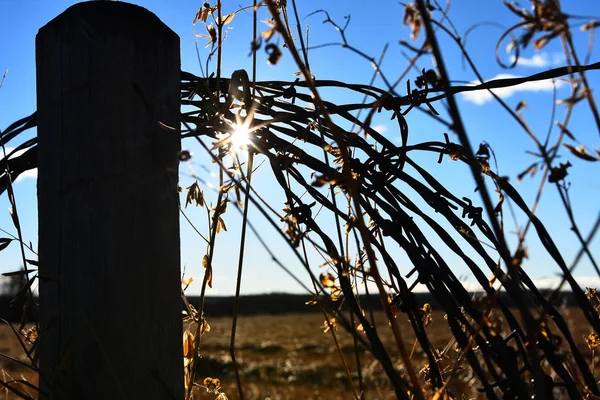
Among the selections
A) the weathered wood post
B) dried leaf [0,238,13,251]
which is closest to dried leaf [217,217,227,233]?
the weathered wood post

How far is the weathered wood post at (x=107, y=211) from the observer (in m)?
1.12

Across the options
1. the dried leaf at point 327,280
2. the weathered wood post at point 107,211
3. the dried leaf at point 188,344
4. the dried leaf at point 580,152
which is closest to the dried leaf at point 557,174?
the dried leaf at point 580,152

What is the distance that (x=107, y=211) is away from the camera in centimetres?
114

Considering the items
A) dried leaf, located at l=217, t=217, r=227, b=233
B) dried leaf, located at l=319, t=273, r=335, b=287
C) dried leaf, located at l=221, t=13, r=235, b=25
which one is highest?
dried leaf, located at l=221, t=13, r=235, b=25

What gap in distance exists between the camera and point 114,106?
→ 1.17 metres

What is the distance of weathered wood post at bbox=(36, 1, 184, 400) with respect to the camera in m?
1.12

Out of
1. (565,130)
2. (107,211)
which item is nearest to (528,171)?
(565,130)

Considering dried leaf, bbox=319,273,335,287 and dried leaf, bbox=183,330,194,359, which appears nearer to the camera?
dried leaf, bbox=319,273,335,287

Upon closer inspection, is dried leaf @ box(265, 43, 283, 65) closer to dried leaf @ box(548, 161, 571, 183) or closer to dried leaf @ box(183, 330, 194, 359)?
dried leaf @ box(548, 161, 571, 183)

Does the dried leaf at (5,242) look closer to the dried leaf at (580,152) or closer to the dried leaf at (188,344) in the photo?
the dried leaf at (188,344)

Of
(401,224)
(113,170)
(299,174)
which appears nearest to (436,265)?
(401,224)

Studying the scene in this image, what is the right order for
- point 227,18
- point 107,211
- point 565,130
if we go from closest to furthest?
point 565,130 < point 107,211 < point 227,18

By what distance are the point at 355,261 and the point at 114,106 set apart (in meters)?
0.57

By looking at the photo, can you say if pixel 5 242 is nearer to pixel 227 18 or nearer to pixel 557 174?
pixel 227 18
